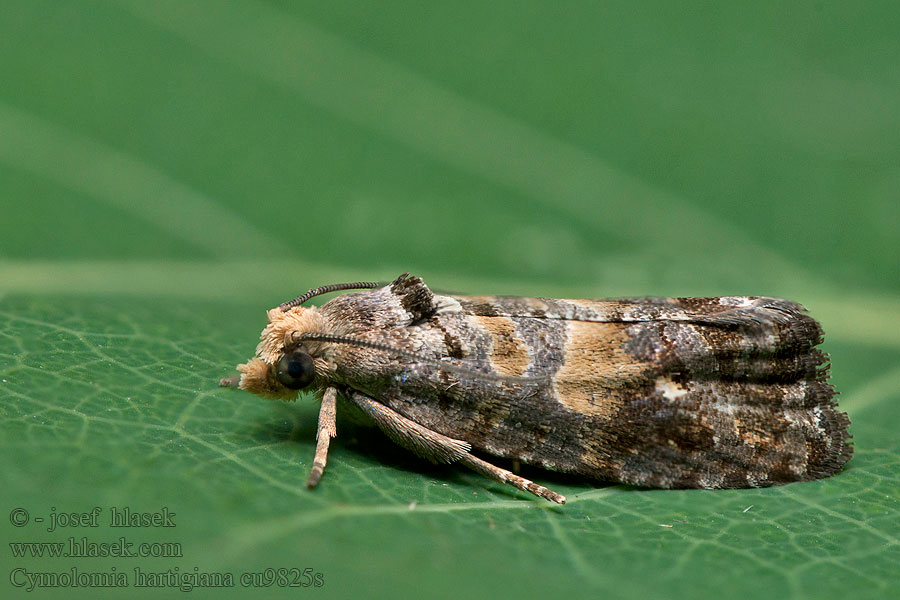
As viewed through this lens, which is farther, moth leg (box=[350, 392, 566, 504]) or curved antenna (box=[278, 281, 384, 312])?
curved antenna (box=[278, 281, 384, 312])

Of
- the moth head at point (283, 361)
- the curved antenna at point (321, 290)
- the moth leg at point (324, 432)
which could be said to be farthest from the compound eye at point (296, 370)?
the curved antenna at point (321, 290)

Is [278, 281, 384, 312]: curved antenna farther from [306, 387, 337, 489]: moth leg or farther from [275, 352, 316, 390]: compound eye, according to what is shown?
[306, 387, 337, 489]: moth leg

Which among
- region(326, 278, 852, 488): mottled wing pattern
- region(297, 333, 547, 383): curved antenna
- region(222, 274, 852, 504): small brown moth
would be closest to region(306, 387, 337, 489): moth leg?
region(222, 274, 852, 504): small brown moth

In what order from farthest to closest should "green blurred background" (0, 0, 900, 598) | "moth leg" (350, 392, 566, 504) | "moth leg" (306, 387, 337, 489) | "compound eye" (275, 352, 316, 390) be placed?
1. "green blurred background" (0, 0, 900, 598)
2. "compound eye" (275, 352, 316, 390)
3. "moth leg" (350, 392, 566, 504)
4. "moth leg" (306, 387, 337, 489)

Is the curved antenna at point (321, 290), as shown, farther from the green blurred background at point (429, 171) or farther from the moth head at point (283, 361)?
the green blurred background at point (429, 171)

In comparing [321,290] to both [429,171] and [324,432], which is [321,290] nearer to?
[324,432]

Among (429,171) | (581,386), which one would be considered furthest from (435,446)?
(429,171)

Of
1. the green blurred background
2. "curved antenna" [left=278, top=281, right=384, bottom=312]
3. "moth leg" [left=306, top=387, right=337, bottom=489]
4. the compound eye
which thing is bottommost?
"moth leg" [left=306, top=387, right=337, bottom=489]
